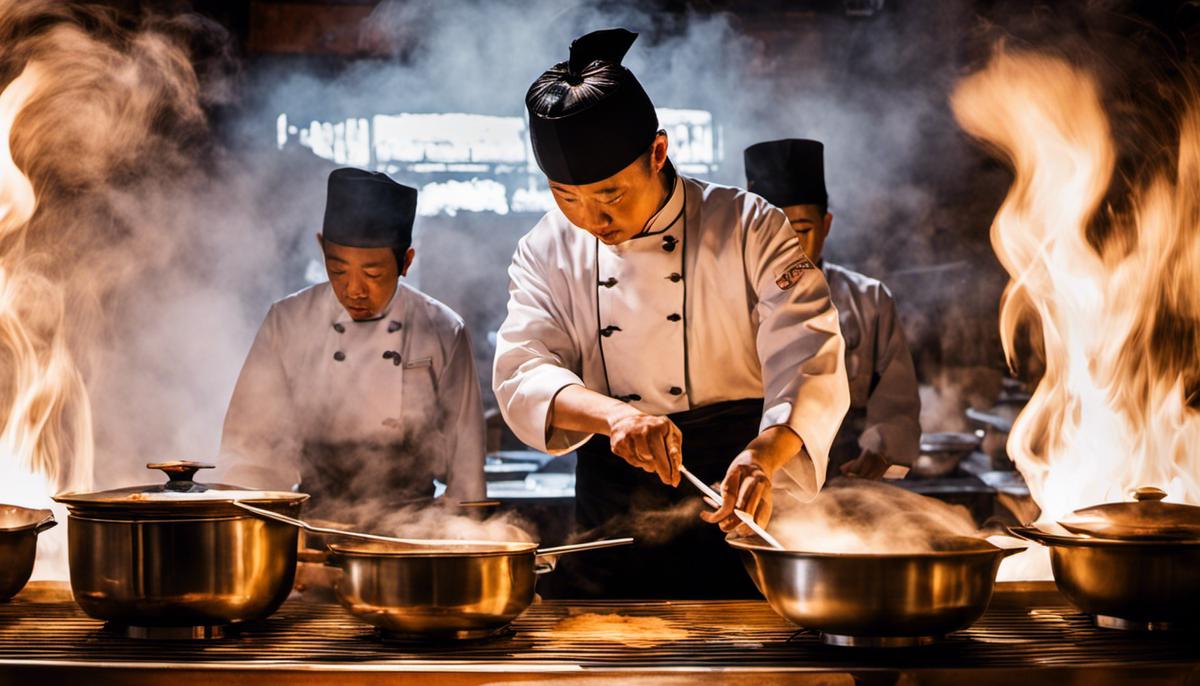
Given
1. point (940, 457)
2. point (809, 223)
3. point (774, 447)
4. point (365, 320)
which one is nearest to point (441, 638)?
point (774, 447)

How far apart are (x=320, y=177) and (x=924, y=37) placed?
12.1ft

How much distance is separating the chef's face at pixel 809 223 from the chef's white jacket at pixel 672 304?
155 centimetres

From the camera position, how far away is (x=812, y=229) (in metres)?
4.32

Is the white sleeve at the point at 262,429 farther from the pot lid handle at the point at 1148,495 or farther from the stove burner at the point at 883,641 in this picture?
the pot lid handle at the point at 1148,495

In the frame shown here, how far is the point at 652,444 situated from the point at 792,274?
0.74 m

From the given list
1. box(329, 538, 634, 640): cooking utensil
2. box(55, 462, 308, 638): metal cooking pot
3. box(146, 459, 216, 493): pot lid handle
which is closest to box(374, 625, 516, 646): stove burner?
box(329, 538, 634, 640): cooking utensil

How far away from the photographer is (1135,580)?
182 cm

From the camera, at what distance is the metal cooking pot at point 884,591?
1.63 m

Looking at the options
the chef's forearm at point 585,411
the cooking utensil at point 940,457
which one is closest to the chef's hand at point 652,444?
the chef's forearm at point 585,411

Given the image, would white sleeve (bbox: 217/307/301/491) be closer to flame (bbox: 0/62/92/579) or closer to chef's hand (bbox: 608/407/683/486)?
flame (bbox: 0/62/92/579)

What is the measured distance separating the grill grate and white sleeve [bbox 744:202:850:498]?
0.46m

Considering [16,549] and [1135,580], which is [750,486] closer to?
[1135,580]

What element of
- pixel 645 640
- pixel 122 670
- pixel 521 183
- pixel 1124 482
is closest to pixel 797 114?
pixel 521 183

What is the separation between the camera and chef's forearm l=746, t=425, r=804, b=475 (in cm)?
222
